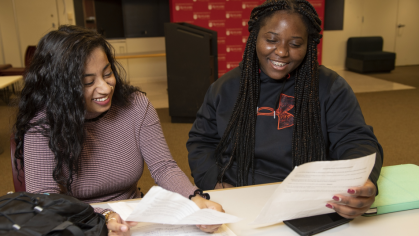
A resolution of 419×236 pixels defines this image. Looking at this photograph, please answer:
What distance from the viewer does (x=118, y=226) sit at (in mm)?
923

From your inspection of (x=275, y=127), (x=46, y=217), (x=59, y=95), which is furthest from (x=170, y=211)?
(x=275, y=127)

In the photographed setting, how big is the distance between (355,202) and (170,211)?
1.64ft

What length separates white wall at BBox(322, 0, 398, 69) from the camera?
8.33m

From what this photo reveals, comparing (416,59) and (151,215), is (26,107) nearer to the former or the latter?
(151,215)

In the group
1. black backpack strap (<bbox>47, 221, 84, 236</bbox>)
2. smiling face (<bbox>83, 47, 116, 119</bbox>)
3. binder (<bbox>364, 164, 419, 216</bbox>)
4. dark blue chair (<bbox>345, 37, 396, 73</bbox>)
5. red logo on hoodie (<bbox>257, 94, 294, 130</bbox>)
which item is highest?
smiling face (<bbox>83, 47, 116, 119</bbox>)

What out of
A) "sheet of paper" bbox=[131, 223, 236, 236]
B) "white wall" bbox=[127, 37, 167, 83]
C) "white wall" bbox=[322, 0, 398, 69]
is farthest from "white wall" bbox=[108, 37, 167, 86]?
"sheet of paper" bbox=[131, 223, 236, 236]

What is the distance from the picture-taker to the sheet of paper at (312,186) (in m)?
0.80

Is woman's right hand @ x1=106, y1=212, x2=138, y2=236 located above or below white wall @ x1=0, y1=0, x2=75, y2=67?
below

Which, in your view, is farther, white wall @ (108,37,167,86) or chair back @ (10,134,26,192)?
white wall @ (108,37,167,86)

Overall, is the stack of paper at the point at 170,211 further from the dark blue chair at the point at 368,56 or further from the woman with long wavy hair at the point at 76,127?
the dark blue chair at the point at 368,56

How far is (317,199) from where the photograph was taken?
883mm

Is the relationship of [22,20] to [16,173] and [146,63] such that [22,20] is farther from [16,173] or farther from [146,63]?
[16,173]

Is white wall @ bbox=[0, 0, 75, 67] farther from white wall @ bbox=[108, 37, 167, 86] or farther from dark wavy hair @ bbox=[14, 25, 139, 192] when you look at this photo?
dark wavy hair @ bbox=[14, 25, 139, 192]

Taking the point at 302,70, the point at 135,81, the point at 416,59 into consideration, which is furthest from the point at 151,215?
the point at 416,59
